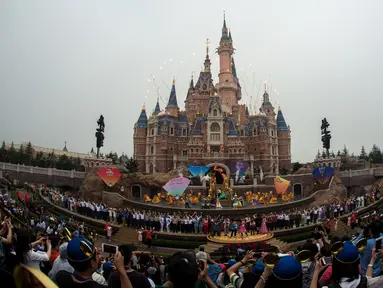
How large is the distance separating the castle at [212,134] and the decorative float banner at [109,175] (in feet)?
60.7

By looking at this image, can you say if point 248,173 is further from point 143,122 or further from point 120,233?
point 120,233

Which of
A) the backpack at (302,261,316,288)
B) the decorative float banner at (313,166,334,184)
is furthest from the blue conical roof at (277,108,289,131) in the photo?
the backpack at (302,261,316,288)

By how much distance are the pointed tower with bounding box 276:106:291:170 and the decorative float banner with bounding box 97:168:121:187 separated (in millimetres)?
37443

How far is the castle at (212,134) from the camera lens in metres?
56.9

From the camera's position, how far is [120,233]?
2462 centimetres

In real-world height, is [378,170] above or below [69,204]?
above

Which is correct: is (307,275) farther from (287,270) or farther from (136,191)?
(136,191)

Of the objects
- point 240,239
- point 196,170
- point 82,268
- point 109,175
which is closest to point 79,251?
point 82,268

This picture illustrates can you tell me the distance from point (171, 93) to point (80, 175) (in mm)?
31983

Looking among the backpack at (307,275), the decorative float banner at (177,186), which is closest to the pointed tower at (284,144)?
the decorative float banner at (177,186)

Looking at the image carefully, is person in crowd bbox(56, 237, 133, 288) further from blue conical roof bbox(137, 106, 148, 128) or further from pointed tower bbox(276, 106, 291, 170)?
pointed tower bbox(276, 106, 291, 170)

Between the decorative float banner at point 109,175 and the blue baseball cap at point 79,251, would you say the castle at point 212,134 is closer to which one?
the decorative float banner at point 109,175

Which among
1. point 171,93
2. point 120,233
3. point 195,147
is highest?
point 171,93

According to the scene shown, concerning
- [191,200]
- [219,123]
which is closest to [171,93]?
[219,123]
